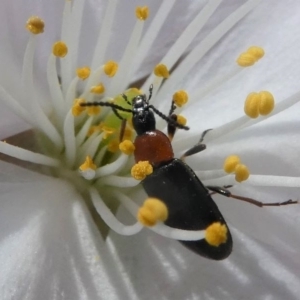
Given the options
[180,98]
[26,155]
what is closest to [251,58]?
[180,98]

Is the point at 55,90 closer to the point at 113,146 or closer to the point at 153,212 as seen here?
the point at 113,146

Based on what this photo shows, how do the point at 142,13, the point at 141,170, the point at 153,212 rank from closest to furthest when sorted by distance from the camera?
the point at 153,212
the point at 141,170
the point at 142,13

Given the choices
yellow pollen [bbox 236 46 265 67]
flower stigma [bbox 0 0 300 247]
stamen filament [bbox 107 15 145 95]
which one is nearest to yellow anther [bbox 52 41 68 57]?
flower stigma [bbox 0 0 300 247]

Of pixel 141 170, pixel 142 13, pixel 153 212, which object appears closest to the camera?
pixel 153 212

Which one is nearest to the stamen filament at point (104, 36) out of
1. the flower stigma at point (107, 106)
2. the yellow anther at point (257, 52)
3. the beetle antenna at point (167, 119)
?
the flower stigma at point (107, 106)

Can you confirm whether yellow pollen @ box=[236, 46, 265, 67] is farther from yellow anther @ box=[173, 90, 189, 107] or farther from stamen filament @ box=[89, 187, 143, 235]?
stamen filament @ box=[89, 187, 143, 235]

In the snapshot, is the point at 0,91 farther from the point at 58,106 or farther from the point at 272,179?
the point at 272,179

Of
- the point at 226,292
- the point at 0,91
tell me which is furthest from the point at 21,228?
the point at 226,292

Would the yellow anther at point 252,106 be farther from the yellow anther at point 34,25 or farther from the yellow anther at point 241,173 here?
the yellow anther at point 34,25

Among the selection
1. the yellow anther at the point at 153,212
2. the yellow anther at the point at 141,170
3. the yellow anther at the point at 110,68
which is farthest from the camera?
the yellow anther at the point at 110,68
